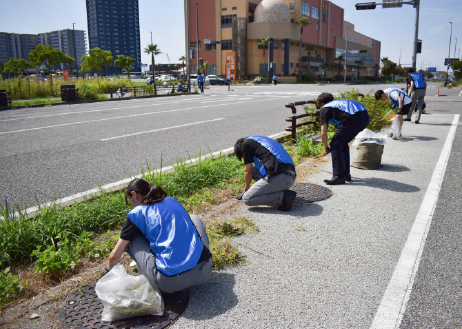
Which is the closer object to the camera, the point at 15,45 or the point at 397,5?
the point at 397,5

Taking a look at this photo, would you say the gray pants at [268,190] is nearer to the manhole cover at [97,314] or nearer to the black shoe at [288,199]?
the black shoe at [288,199]

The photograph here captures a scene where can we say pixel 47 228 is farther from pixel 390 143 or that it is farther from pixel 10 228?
pixel 390 143

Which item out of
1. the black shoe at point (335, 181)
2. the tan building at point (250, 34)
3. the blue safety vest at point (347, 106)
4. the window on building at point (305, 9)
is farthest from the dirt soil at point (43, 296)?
the window on building at point (305, 9)

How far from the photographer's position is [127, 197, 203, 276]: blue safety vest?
2893 millimetres

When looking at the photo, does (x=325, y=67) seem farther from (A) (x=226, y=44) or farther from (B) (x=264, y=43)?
(A) (x=226, y=44)

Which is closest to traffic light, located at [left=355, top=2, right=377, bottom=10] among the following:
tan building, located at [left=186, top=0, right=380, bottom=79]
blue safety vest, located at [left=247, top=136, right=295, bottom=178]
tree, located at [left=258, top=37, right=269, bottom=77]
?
blue safety vest, located at [left=247, top=136, right=295, bottom=178]

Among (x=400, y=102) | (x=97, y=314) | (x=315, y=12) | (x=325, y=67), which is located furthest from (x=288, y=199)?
(x=325, y=67)

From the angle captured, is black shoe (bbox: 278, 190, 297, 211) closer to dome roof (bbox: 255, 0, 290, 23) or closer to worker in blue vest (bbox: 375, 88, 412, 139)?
worker in blue vest (bbox: 375, 88, 412, 139)

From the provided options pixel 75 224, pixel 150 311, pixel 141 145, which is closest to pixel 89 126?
pixel 141 145

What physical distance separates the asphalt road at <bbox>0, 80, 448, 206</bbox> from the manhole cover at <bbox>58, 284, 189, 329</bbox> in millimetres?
2029

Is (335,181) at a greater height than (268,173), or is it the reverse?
(268,173)

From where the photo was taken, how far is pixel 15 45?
170875 mm

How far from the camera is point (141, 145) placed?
8930mm

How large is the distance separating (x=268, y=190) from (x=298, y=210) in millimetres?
476
